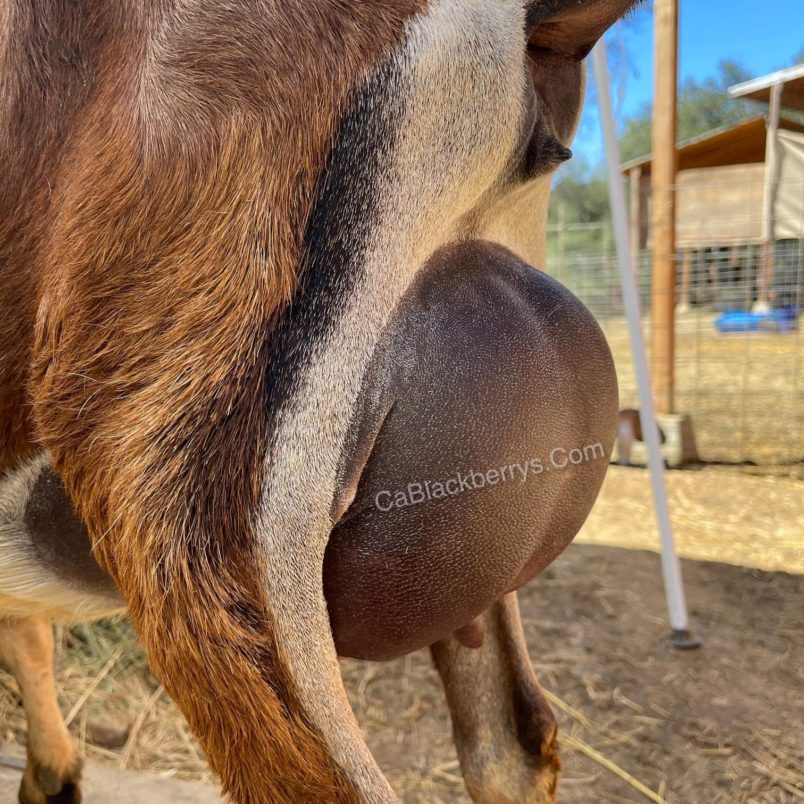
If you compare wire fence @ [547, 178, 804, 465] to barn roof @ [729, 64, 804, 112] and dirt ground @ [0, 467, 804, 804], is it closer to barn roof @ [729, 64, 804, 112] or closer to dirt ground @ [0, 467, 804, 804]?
barn roof @ [729, 64, 804, 112]

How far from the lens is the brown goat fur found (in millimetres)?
669

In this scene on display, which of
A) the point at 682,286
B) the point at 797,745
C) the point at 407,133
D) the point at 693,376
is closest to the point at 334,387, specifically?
the point at 407,133

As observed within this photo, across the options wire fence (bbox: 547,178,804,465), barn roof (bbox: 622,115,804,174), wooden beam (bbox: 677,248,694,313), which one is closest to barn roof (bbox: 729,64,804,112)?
barn roof (bbox: 622,115,804,174)

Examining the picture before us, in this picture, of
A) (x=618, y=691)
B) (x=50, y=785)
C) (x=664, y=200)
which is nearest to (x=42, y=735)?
(x=50, y=785)

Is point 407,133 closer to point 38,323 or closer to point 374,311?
point 374,311

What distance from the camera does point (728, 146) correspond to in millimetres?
8258

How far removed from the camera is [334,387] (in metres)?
0.68

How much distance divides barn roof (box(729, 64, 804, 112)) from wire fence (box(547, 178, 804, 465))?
0.82 m

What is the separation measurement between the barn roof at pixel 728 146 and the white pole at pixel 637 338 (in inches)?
205

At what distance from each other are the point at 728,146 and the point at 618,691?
784 centimetres

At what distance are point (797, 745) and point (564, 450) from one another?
155 centimetres

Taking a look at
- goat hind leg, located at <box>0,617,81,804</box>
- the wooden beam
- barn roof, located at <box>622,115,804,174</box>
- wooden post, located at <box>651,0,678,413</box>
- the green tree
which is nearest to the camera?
goat hind leg, located at <box>0,617,81,804</box>

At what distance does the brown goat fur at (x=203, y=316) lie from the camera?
669 millimetres

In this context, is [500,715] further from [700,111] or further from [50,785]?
[700,111]
